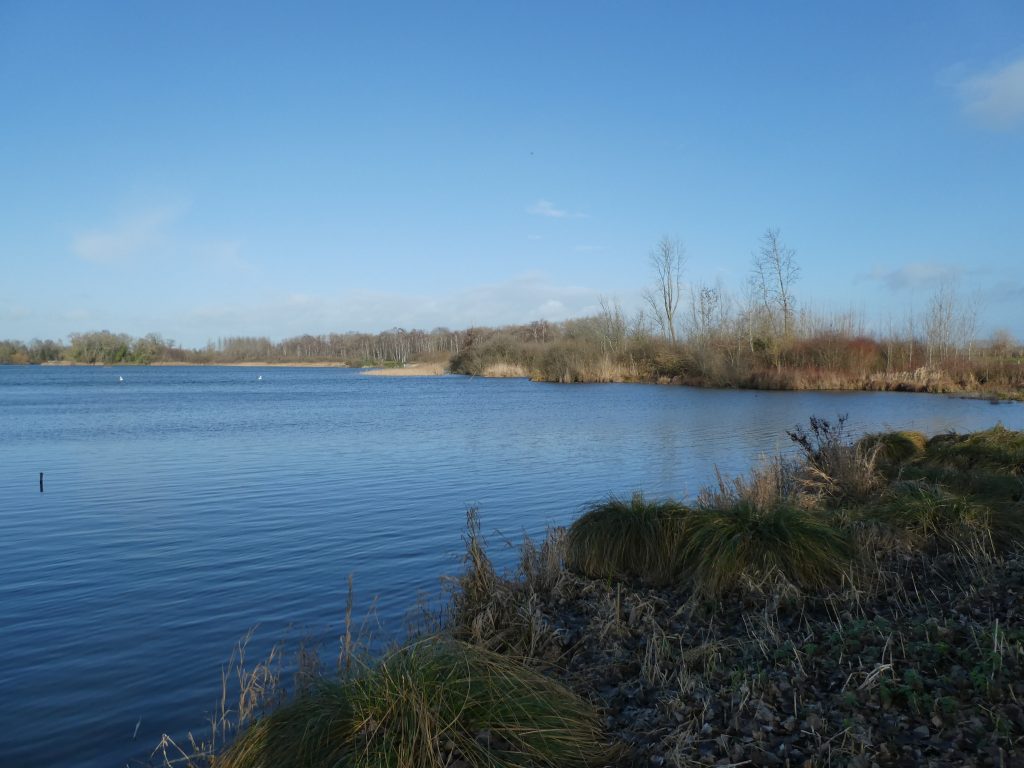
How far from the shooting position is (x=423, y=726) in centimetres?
392

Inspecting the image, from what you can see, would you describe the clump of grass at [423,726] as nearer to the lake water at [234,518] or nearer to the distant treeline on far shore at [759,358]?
the lake water at [234,518]

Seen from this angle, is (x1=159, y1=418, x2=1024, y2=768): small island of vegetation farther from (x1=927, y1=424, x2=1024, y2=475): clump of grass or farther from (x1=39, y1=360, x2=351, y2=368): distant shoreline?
(x1=39, y1=360, x2=351, y2=368): distant shoreline

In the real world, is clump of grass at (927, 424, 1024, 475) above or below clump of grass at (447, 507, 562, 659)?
above

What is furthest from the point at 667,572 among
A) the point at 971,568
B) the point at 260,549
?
the point at 260,549

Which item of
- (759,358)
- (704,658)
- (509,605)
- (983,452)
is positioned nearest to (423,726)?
(704,658)

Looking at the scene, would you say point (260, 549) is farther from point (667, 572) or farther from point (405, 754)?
point (405, 754)

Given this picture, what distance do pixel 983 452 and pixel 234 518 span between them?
44.5 feet

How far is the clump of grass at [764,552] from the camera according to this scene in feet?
22.4

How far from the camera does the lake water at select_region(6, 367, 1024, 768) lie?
639 cm

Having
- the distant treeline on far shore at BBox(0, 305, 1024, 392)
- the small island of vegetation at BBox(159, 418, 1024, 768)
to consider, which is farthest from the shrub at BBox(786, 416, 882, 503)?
the distant treeline on far shore at BBox(0, 305, 1024, 392)

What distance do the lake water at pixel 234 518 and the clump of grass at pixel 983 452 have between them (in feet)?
13.4

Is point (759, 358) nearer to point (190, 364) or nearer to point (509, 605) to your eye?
point (509, 605)

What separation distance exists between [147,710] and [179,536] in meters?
6.38

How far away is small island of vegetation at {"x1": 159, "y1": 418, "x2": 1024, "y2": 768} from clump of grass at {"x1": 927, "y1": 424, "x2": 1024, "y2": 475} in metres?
3.62
